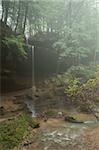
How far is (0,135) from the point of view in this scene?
11961mm

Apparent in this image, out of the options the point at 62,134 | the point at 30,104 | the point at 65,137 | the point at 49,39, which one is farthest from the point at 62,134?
the point at 49,39

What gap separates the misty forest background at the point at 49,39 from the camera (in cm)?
2623

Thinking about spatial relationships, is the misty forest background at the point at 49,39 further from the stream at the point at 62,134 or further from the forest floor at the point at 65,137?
the forest floor at the point at 65,137

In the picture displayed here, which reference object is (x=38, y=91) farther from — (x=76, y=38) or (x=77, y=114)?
(x=76, y=38)

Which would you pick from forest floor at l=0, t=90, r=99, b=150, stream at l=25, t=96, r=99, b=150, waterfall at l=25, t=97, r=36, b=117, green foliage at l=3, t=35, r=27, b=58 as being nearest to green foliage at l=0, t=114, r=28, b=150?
forest floor at l=0, t=90, r=99, b=150

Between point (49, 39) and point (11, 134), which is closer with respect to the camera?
point (11, 134)

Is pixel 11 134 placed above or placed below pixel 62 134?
above

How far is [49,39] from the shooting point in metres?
34.2

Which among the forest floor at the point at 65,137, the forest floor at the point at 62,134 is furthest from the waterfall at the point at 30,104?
the forest floor at the point at 65,137

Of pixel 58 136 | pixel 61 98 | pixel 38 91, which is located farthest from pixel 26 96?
pixel 58 136

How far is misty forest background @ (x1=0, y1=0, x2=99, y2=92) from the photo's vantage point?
26234mm

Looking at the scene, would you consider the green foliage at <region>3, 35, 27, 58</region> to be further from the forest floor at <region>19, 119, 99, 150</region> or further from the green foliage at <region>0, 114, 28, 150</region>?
the green foliage at <region>0, 114, 28, 150</region>

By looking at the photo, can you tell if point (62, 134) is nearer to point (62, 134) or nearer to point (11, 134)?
point (62, 134)

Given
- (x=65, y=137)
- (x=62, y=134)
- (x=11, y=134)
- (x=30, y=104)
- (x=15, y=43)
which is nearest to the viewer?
(x=11, y=134)
